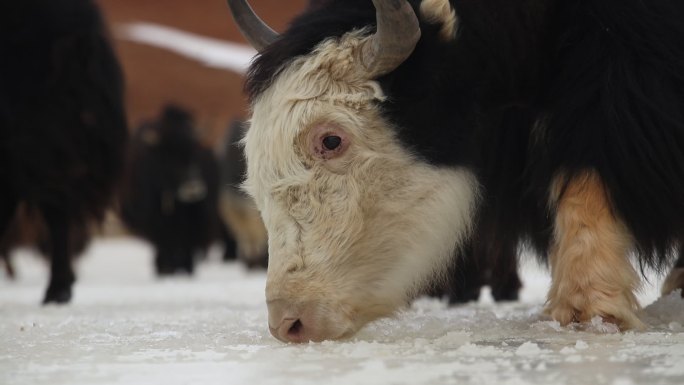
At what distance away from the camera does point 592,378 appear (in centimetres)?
205

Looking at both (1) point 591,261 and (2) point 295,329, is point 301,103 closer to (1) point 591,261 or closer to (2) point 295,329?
(2) point 295,329

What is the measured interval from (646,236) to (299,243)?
0.94 meters

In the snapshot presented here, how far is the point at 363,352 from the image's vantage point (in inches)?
99.7

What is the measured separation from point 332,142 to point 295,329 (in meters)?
0.53

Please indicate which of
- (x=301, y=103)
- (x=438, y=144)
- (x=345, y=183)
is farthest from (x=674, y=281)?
(x=301, y=103)

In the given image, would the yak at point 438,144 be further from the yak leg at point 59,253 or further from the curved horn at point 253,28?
the yak leg at point 59,253

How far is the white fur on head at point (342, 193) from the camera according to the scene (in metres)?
2.96

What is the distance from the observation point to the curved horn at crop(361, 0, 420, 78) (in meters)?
2.97

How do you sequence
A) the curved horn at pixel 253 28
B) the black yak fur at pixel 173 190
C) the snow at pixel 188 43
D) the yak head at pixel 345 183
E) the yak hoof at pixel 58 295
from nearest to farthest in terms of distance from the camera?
the yak head at pixel 345 183, the curved horn at pixel 253 28, the yak hoof at pixel 58 295, the black yak fur at pixel 173 190, the snow at pixel 188 43

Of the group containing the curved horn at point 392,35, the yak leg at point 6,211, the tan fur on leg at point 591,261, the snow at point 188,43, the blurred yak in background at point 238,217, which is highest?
the snow at point 188,43

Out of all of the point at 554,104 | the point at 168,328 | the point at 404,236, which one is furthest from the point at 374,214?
the point at 168,328

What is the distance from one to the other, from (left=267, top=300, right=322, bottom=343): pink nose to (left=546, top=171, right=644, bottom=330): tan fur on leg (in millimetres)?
694

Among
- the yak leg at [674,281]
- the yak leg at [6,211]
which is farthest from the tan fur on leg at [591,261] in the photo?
the yak leg at [6,211]

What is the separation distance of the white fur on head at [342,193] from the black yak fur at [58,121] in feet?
9.32
